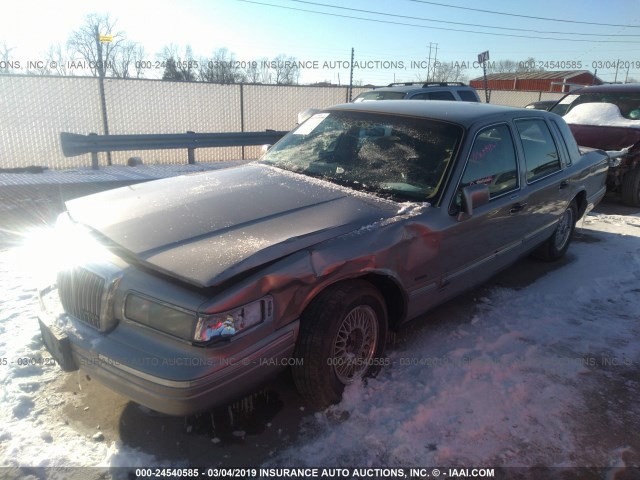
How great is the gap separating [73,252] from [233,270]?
1.06 metres

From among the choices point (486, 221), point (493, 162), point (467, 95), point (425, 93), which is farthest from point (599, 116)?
point (486, 221)

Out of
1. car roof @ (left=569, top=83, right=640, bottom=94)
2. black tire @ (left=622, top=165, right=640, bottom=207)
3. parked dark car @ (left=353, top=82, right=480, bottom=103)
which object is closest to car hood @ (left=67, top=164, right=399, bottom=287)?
parked dark car @ (left=353, top=82, right=480, bottom=103)

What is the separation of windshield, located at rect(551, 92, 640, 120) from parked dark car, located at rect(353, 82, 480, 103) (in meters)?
1.91

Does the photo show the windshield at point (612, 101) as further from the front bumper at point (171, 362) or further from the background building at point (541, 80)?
the background building at point (541, 80)

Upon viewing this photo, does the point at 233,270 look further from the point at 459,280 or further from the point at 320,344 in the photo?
the point at 459,280

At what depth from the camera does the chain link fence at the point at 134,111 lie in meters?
9.41

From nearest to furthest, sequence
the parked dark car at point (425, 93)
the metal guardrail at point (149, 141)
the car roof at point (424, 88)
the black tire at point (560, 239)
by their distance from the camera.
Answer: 1. the black tire at point (560, 239)
2. the metal guardrail at point (149, 141)
3. the parked dark car at point (425, 93)
4. the car roof at point (424, 88)

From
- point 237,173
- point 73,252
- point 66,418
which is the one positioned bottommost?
point 66,418

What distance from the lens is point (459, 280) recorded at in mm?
3625

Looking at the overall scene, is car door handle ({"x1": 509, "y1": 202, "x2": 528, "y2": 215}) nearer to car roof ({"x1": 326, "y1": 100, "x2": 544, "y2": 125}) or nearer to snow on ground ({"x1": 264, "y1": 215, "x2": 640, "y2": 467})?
car roof ({"x1": 326, "y1": 100, "x2": 544, "y2": 125})

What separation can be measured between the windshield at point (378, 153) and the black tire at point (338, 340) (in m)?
0.86

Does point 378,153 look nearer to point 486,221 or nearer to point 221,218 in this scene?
point 486,221

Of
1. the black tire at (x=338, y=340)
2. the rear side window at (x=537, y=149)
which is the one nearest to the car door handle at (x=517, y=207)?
the rear side window at (x=537, y=149)

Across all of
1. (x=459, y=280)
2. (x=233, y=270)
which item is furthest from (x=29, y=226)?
(x=459, y=280)
